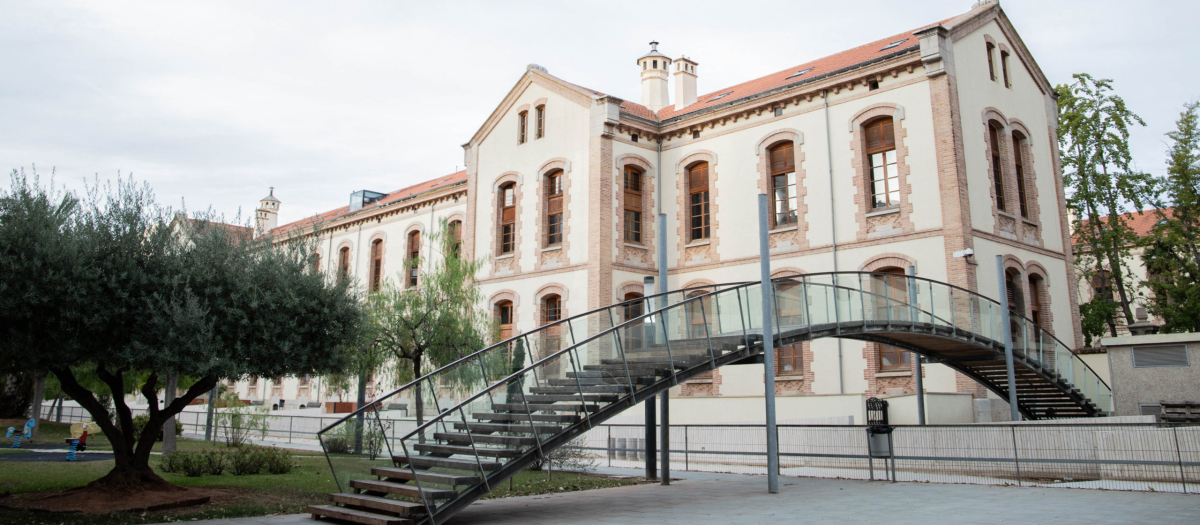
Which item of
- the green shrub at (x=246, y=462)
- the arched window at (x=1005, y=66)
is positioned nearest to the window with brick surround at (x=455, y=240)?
the green shrub at (x=246, y=462)

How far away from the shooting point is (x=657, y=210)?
26.0 m

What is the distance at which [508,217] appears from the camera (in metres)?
28.3

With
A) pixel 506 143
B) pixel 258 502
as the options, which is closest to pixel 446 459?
pixel 258 502

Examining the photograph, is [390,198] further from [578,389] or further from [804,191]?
[578,389]

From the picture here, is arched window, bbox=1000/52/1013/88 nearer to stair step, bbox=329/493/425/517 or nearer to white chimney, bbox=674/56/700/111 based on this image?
white chimney, bbox=674/56/700/111

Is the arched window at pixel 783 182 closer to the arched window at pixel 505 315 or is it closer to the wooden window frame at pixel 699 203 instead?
the wooden window frame at pixel 699 203


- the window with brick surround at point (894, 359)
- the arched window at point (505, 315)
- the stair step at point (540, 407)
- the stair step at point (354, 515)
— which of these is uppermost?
the arched window at point (505, 315)

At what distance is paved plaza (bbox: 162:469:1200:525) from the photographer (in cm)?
919

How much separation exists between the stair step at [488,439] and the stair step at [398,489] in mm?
750

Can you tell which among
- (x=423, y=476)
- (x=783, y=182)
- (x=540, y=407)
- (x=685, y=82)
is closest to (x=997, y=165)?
(x=783, y=182)

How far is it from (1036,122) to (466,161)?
62.7 ft

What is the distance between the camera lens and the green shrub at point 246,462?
14.5 m

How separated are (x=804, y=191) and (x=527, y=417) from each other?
14.5 metres

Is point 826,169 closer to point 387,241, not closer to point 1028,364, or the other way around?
point 1028,364
